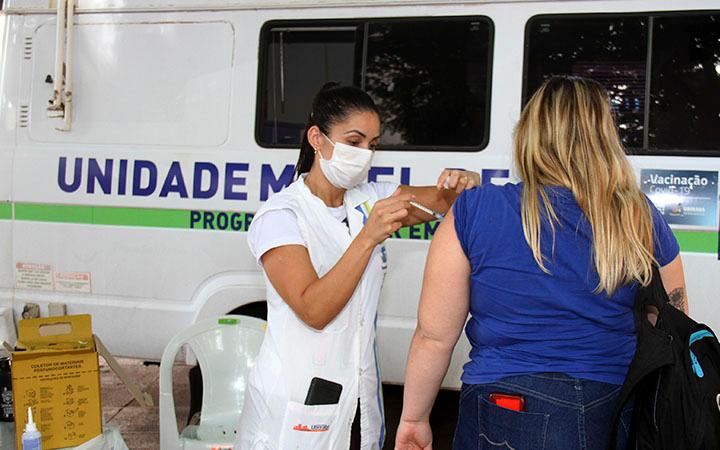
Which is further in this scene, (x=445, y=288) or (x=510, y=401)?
(x=445, y=288)

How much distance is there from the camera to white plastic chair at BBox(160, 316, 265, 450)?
3312 mm

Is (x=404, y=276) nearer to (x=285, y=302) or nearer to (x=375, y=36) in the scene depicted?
(x=375, y=36)

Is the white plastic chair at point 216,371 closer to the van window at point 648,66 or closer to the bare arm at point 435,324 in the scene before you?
the bare arm at point 435,324

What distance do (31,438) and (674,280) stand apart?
201cm

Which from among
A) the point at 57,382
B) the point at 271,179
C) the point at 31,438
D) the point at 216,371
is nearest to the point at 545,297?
the point at 31,438

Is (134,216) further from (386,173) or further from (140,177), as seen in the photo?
(386,173)

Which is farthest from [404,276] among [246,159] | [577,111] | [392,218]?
[577,111]

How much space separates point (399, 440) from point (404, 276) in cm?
216

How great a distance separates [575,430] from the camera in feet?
5.68

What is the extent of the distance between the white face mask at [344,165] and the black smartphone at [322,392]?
0.60 meters

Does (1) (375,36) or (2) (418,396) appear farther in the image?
(1) (375,36)

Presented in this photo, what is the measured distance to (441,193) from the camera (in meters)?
2.67

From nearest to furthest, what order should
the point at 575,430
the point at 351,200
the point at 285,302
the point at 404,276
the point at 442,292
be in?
the point at 575,430 < the point at 442,292 < the point at 285,302 < the point at 351,200 < the point at 404,276

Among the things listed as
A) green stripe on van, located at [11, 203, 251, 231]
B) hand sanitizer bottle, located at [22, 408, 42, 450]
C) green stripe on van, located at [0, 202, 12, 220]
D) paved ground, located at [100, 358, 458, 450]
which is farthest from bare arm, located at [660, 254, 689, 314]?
green stripe on van, located at [0, 202, 12, 220]
